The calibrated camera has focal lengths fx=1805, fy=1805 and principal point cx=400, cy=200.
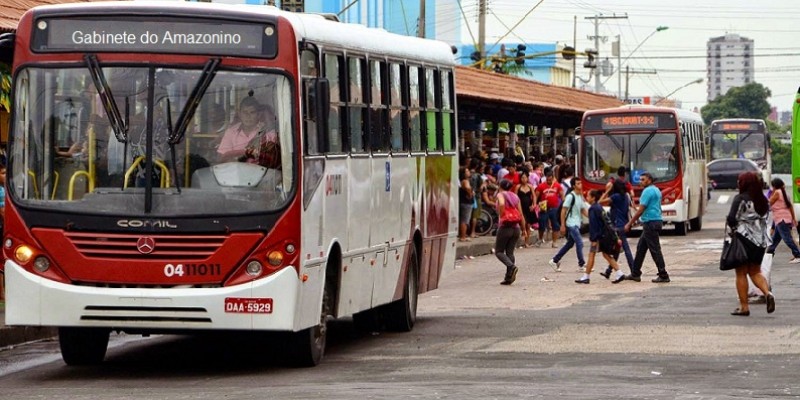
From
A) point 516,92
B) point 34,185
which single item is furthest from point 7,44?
point 516,92

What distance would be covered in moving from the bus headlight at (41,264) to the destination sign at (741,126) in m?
65.7

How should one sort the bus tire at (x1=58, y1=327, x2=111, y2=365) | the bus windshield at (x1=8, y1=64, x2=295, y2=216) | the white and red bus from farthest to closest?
the white and red bus → the bus tire at (x1=58, y1=327, x2=111, y2=365) → the bus windshield at (x1=8, y1=64, x2=295, y2=216)

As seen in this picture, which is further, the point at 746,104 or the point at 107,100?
the point at 746,104

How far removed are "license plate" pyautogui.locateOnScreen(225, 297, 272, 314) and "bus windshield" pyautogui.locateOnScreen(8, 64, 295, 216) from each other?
615mm

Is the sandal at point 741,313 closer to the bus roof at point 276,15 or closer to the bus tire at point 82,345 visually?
the bus roof at point 276,15

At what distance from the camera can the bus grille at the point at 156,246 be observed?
12.5m

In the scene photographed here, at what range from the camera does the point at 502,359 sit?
1408 cm

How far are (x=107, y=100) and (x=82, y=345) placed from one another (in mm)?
2082

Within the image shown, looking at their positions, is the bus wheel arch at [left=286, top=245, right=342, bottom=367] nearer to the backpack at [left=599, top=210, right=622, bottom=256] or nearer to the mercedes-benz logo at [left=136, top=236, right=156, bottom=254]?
the mercedes-benz logo at [left=136, top=236, right=156, bottom=254]

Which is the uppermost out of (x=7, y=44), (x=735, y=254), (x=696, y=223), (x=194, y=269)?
(x=7, y=44)

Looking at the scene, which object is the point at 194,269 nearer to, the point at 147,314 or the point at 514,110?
the point at 147,314

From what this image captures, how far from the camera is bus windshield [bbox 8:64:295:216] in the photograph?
41.4 ft

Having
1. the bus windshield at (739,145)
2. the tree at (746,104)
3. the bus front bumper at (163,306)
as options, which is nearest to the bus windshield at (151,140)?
the bus front bumper at (163,306)

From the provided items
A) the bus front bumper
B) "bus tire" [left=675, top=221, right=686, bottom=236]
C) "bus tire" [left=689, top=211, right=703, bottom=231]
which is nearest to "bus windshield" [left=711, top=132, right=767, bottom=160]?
"bus tire" [left=689, top=211, right=703, bottom=231]
